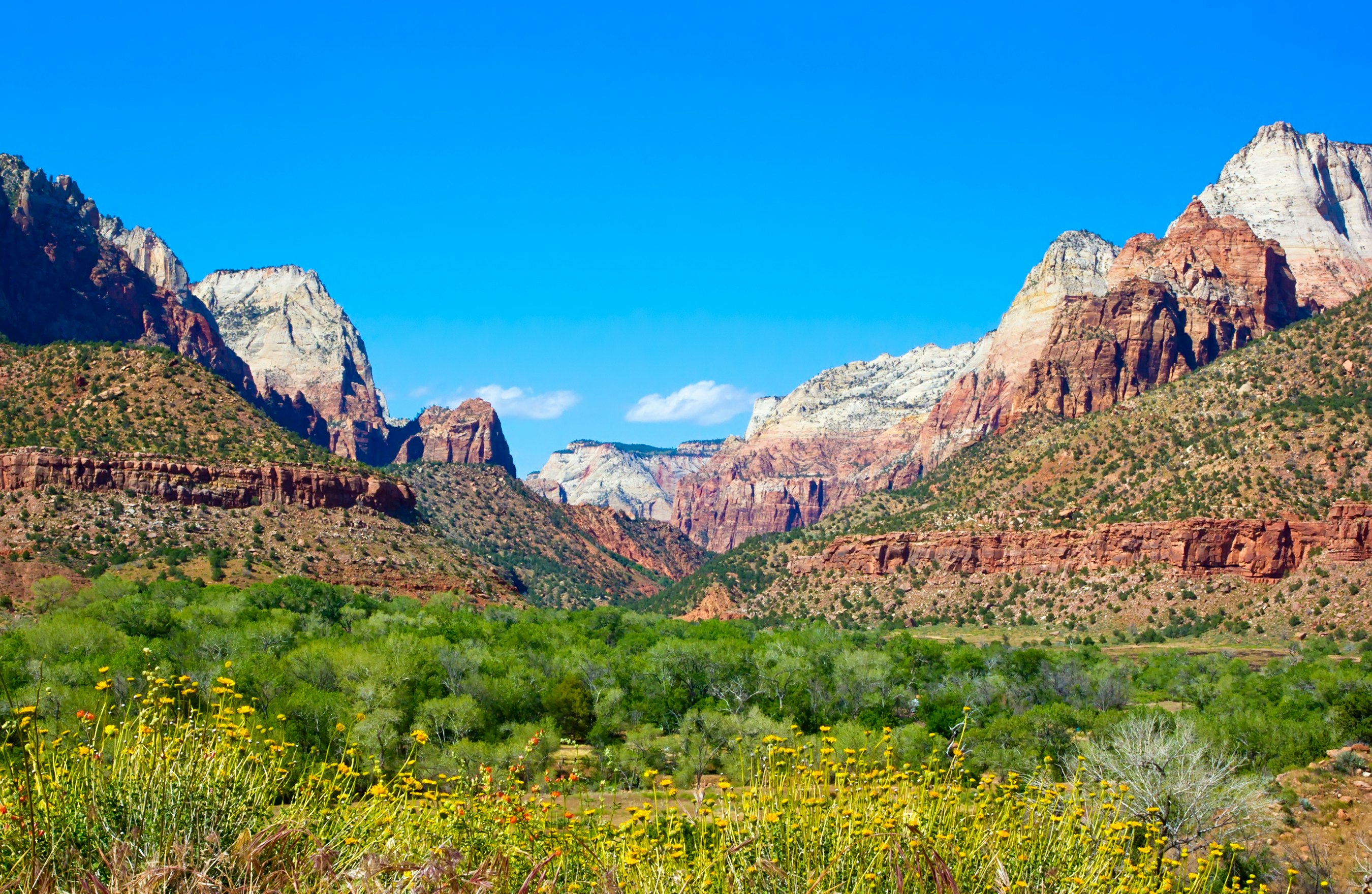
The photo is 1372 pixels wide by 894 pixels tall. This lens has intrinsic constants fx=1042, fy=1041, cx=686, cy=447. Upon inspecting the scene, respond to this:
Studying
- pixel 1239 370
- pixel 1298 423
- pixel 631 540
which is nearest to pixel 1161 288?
pixel 1239 370

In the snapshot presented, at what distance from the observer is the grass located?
8.04 meters

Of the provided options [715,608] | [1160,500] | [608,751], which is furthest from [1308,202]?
[608,751]

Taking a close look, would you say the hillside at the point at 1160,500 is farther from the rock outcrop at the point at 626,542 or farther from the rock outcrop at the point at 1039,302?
the rock outcrop at the point at 1039,302

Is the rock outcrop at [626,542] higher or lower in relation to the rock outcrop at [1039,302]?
lower

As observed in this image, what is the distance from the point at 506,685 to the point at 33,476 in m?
46.5

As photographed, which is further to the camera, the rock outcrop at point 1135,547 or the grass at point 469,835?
the rock outcrop at point 1135,547

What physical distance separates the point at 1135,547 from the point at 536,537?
8923 cm

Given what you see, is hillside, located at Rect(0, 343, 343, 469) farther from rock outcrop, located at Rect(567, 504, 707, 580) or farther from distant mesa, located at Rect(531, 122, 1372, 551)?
rock outcrop, located at Rect(567, 504, 707, 580)

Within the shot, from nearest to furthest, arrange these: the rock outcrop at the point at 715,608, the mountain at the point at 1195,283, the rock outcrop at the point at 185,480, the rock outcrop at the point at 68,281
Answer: the rock outcrop at the point at 185,480 → the rock outcrop at the point at 715,608 → the rock outcrop at the point at 68,281 → the mountain at the point at 1195,283

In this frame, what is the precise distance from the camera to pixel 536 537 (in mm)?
153000

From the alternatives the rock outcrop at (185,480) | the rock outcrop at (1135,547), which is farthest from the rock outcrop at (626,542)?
the rock outcrop at (185,480)

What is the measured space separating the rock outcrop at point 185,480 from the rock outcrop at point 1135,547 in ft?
169

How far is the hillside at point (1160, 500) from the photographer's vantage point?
3123 inches

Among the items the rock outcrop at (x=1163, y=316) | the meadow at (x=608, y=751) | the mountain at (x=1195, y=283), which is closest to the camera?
the meadow at (x=608, y=751)
